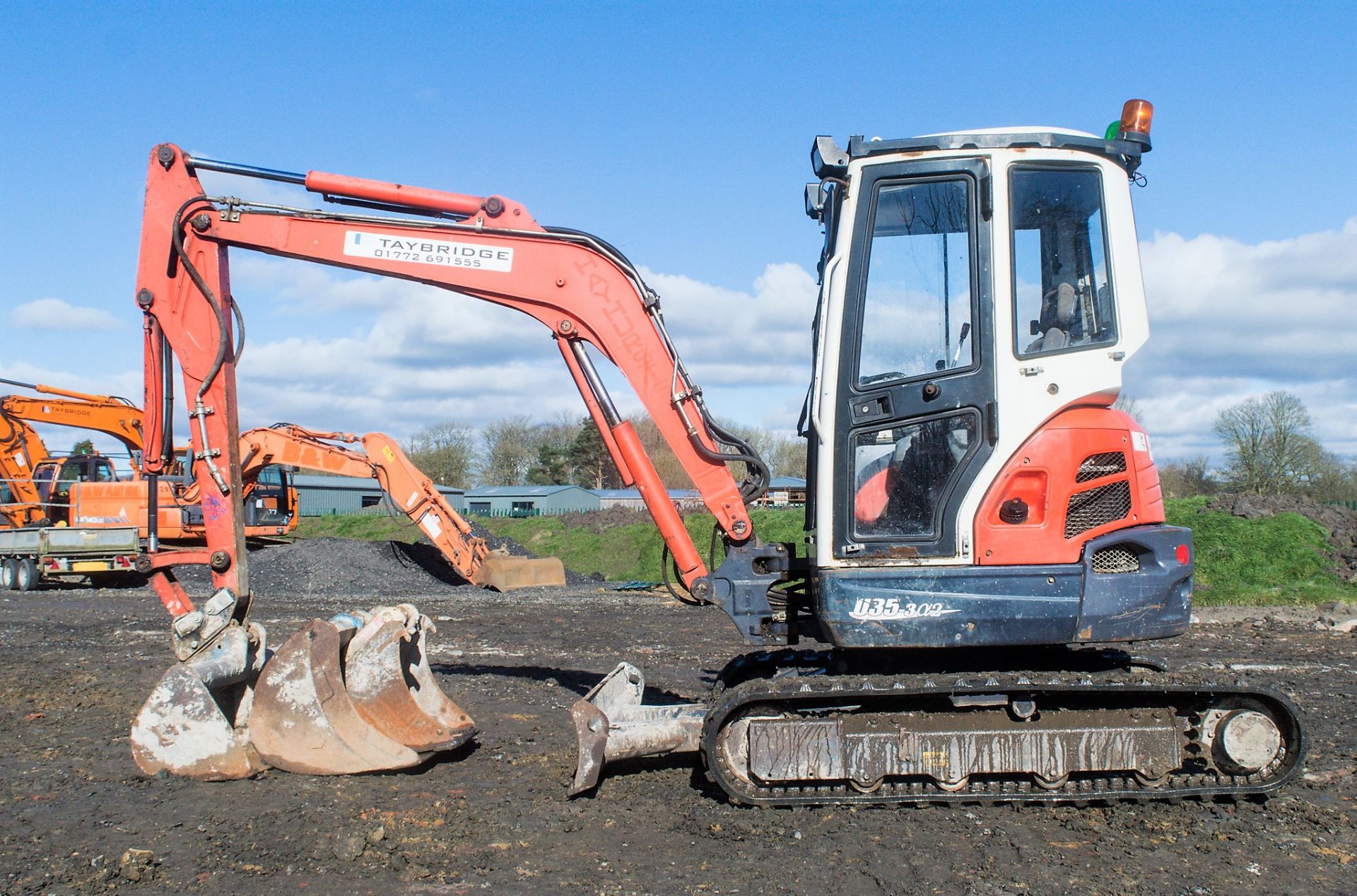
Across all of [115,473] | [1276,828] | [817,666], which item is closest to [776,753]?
[817,666]

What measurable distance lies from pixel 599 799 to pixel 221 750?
2054 millimetres

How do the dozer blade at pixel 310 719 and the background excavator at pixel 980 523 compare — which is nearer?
the background excavator at pixel 980 523

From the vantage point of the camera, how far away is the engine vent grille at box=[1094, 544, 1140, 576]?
5.00 metres

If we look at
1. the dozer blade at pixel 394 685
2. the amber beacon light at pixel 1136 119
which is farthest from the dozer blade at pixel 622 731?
the amber beacon light at pixel 1136 119

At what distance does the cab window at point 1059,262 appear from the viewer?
5.00m

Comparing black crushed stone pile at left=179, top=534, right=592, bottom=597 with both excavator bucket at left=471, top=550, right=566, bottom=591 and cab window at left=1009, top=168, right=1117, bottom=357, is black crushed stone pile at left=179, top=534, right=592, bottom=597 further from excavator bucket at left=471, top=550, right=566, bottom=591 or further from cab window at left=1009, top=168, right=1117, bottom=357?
cab window at left=1009, top=168, right=1117, bottom=357

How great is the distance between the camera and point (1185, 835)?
4.72 meters

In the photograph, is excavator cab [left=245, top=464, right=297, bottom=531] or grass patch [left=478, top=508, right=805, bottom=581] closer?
grass patch [left=478, top=508, right=805, bottom=581]

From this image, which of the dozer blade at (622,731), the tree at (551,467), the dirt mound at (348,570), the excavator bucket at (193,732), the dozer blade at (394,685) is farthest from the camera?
the tree at (551,467)

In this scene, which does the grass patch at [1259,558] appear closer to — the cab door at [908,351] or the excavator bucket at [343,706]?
the cab door at [908,351]

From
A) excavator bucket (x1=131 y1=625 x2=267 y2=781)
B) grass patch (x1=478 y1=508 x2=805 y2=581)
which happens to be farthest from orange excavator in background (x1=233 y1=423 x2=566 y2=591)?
excavator bucket (x1=131 y1=625 x2=267 y2=781)

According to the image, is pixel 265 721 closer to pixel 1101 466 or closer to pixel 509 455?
pixel 1101 466

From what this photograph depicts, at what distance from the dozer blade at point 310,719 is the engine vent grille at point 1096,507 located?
12.2 ft

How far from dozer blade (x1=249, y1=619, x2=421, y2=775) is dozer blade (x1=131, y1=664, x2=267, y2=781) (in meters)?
0.15
